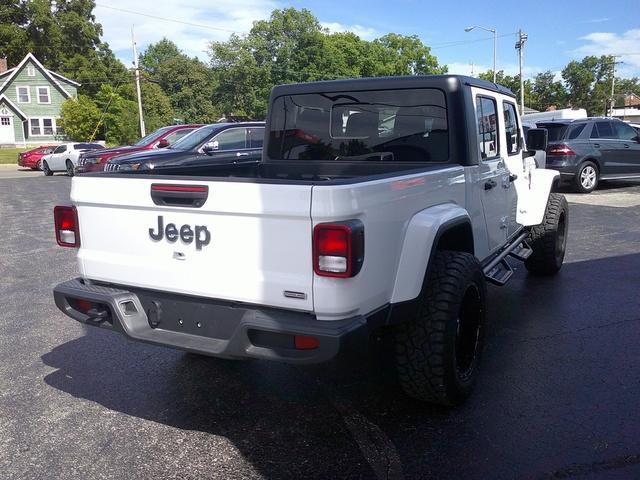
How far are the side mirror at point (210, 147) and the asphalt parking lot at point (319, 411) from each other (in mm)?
7487

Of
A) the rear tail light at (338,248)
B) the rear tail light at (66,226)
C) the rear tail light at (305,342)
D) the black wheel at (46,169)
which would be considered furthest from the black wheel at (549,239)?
the black wheel at (46,169)

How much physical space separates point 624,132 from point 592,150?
125 cm

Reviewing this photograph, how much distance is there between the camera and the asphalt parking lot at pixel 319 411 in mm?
2918

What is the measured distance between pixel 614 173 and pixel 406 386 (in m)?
12.4

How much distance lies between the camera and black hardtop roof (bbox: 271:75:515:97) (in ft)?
13.4

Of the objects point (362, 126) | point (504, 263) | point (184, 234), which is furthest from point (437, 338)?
point (504, 263)

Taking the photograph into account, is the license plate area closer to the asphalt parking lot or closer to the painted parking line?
the asphalt parking lot

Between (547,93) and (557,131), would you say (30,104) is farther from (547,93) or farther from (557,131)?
(547,93)

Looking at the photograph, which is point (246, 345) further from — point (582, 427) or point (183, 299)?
point (582, 427)

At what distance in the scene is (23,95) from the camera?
5072 centimetres

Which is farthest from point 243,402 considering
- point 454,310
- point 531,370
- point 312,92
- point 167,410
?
point 312,92

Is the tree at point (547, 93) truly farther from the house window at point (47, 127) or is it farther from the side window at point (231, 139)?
the side window at point (231, 139)

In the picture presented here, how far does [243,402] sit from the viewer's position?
364 cm

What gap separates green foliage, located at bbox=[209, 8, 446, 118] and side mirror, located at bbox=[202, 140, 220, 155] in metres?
47.7
